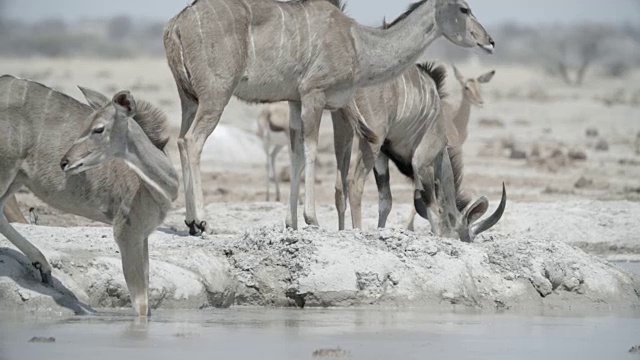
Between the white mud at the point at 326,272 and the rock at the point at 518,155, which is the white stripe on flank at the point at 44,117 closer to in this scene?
the white mud at the point at 326,272

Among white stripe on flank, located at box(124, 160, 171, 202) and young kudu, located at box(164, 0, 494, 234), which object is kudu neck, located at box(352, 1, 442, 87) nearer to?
young kudu, located at box(164, 0, 494, 234)

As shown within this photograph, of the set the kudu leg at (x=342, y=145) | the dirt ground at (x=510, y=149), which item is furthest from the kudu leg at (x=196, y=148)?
the dirt ground at (x=510, y=149)

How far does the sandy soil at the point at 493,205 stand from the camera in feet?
33.5

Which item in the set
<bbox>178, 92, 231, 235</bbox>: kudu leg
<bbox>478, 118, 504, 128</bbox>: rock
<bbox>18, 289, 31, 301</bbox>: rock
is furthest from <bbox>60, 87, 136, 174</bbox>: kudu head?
<bbox>478, 118, 504, 128</bbox>: rock

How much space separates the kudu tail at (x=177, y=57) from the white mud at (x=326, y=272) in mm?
1303

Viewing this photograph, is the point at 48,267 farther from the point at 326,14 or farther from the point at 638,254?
the point at 638,254

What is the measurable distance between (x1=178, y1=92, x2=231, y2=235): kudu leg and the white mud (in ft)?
1.59

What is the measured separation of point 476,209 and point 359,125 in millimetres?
1194

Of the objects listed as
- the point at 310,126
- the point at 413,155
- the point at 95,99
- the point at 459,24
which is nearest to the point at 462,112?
the point at 413,155

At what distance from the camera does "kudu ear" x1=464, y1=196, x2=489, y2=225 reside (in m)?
12.5

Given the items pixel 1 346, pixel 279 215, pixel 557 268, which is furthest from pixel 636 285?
pixel 1 346

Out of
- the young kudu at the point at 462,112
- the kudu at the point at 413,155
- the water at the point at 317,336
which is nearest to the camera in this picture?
the water at the point at 317,336

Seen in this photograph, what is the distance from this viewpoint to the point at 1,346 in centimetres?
783

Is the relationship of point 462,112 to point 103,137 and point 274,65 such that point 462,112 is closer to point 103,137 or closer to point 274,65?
point 274,65
